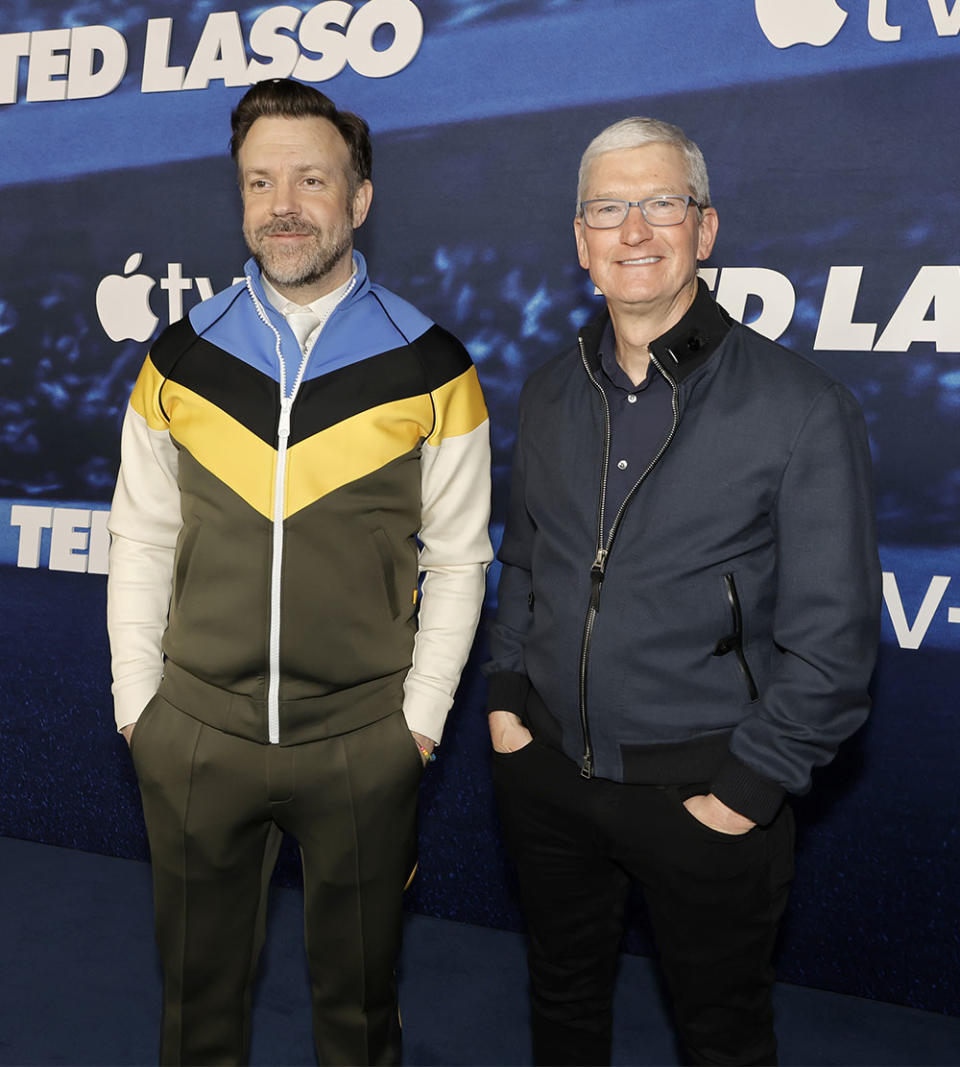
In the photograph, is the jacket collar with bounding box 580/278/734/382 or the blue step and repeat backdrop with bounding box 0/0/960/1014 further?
the blue step and repeat backdrop with bounding box 0/0/960/1014

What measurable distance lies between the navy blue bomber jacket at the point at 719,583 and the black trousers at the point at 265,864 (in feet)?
0.99

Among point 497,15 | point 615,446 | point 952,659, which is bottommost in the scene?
point 952,659

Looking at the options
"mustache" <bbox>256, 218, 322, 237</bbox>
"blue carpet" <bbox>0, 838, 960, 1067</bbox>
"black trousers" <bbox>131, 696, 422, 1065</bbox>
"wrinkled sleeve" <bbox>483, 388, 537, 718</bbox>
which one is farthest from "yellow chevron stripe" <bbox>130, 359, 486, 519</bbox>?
"blue carpet" <bbox>0, 838, 960, 1067</bbox>

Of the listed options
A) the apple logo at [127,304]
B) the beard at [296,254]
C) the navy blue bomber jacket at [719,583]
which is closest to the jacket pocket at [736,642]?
the navy blue bomber jacket at [719,583]

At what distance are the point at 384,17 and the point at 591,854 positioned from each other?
1.85 meters

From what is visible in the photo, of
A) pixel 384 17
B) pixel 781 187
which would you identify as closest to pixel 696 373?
pixel 781 187

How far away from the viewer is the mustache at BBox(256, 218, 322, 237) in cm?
157

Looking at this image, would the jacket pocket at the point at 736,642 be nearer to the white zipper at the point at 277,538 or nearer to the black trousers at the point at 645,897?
the black trousers at the point at 645,897

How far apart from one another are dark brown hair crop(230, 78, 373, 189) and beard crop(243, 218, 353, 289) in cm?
14

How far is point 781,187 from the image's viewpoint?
6.98 ft

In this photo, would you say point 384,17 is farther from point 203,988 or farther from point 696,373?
point 203,988

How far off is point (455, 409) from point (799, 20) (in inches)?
45.0

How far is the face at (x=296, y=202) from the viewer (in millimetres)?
1569

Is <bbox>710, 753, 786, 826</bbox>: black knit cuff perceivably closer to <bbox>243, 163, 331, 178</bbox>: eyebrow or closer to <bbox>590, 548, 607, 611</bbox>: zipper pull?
<bbox>590, 548, 607, 611</bbox>: zipper pull
